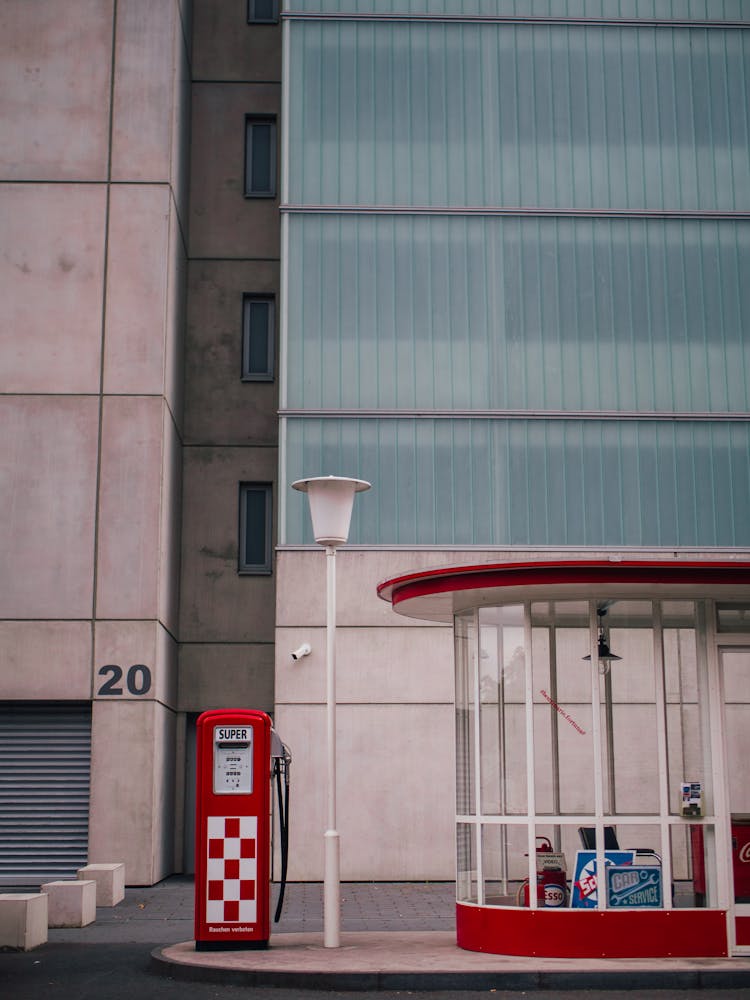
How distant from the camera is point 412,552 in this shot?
2177cm

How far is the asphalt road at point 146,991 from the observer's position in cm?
1049

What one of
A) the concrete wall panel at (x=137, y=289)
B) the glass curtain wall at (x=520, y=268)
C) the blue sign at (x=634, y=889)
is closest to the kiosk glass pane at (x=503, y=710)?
the blue sign at (x=634, y=889)

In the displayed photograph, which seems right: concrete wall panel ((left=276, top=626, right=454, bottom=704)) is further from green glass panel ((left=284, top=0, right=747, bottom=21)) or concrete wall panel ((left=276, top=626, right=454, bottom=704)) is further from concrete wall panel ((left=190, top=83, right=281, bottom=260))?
green glass panel ((left=284, top=0, right=747, bottom=21))

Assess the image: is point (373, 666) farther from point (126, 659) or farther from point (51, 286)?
point (51, 286)

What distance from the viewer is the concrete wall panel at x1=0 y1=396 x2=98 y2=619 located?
20.5 metres

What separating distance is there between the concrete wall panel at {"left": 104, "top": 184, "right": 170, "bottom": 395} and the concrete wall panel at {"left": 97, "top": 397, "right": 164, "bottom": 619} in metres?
0.46

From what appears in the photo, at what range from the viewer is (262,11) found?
2505 centimetres

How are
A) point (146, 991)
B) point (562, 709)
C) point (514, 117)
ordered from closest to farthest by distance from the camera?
point (146, 991), point (562, 709), point (514, 117)

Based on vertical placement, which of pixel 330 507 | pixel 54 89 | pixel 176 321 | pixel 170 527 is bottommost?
pixel 330 507

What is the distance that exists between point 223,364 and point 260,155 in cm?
416

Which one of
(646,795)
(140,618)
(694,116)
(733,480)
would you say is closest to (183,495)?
(140,618)

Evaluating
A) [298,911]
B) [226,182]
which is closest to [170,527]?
[226,182]

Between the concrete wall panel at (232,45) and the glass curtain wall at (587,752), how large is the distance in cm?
1556

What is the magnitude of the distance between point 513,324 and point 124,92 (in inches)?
304
